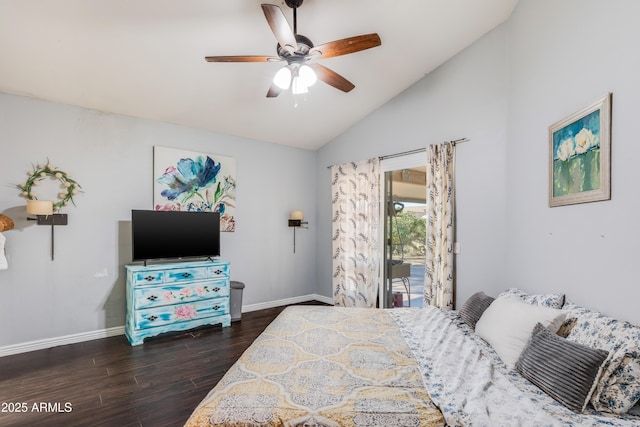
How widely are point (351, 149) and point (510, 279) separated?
275cm

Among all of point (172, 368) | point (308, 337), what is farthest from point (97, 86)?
point (308, 337)

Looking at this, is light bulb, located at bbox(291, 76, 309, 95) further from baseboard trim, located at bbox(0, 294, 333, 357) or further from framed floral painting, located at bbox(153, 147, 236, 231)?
baseboard trim, located at bbox(0, 294, 333, 357)

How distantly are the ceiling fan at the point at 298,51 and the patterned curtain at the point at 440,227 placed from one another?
62.5 inches

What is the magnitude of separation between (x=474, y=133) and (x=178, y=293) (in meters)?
3.64

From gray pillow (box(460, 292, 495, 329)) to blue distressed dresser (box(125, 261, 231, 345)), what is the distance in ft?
8.95

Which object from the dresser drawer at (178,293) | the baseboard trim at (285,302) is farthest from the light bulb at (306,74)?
the baseboard trim at (285,302)

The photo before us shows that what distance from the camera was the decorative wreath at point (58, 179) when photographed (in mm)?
3232

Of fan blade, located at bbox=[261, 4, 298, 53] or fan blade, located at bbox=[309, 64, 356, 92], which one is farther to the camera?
fan blade, located at bbox=[309, 64, 356, 92]

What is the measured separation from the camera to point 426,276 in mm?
3695

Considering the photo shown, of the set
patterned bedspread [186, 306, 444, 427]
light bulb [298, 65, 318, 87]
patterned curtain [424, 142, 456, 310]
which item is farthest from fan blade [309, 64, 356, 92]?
patterned bedspread [186, 306, 444, 427]

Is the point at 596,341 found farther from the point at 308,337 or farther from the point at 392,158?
the point at 392,158

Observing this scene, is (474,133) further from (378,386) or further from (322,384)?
(322,384)

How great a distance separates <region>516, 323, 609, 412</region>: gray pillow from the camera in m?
1.41

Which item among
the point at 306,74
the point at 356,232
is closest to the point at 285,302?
the point at 356,232
